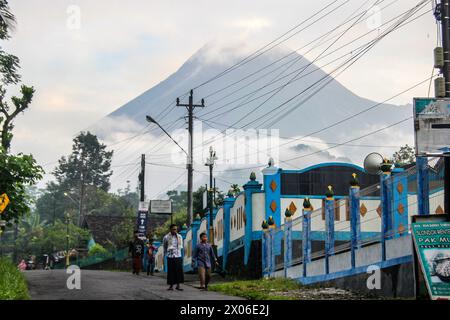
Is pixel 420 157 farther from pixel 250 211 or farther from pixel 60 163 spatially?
pixel 60 163

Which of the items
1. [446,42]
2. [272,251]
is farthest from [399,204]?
[272,251]

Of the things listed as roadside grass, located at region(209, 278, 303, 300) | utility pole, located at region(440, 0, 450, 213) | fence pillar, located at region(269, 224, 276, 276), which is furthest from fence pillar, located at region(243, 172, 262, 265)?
utility pole, located at region(440, 0, 450, 213)

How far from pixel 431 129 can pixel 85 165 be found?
4303 inches

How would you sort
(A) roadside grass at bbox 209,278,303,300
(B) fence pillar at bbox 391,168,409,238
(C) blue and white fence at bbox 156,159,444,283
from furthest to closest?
1. (A) roadside grass at bbox 209,278,303,300
2. (B) fence pillar at bbox 391,168,409,238
3. (C) blue and white fence at bbox 156,159,444,283

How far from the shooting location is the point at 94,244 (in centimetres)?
7625

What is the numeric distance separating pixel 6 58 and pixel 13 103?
1689mm

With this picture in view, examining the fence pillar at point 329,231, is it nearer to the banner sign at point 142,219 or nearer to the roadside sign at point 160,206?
the roadside sign at point 160,206

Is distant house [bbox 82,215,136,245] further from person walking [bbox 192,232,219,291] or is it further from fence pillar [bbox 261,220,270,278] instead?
person walking [bbox 192,232,219,291]

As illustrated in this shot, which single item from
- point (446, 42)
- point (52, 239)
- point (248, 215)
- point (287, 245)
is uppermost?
point (446, 42)

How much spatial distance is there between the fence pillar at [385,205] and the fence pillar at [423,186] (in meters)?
1.40

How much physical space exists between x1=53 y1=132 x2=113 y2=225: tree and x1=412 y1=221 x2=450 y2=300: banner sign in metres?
108

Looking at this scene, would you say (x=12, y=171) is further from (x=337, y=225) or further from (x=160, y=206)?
(x=160, y=206)

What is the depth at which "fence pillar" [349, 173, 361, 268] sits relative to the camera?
1678cm

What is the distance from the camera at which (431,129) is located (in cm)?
1320
